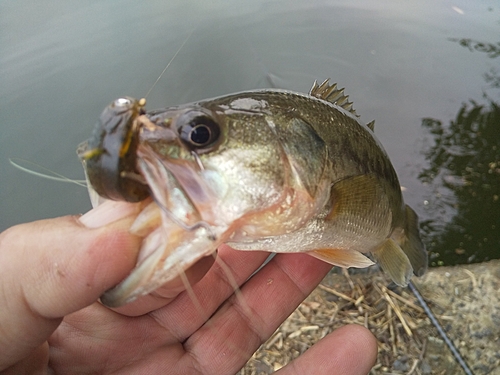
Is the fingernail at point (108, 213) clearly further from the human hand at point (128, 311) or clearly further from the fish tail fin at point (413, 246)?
the fish tail fin at point (413, 246)

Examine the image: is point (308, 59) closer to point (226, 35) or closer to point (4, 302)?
point (226, 35)

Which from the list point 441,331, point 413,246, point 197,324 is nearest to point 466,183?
point 441,331

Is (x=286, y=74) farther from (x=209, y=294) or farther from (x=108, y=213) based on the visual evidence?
(x=108, y=213)

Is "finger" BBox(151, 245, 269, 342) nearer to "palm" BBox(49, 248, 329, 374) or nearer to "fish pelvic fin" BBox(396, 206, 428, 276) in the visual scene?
"palm" BBox(49, 248, 329, 374)

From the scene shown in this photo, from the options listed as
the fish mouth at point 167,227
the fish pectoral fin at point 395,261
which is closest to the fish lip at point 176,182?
the fish mouth at point 167,227

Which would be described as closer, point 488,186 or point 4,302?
Result: point 4,302

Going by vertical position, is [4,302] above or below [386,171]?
above

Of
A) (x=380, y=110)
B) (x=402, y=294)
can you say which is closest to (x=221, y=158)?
(x=402, y=294)
